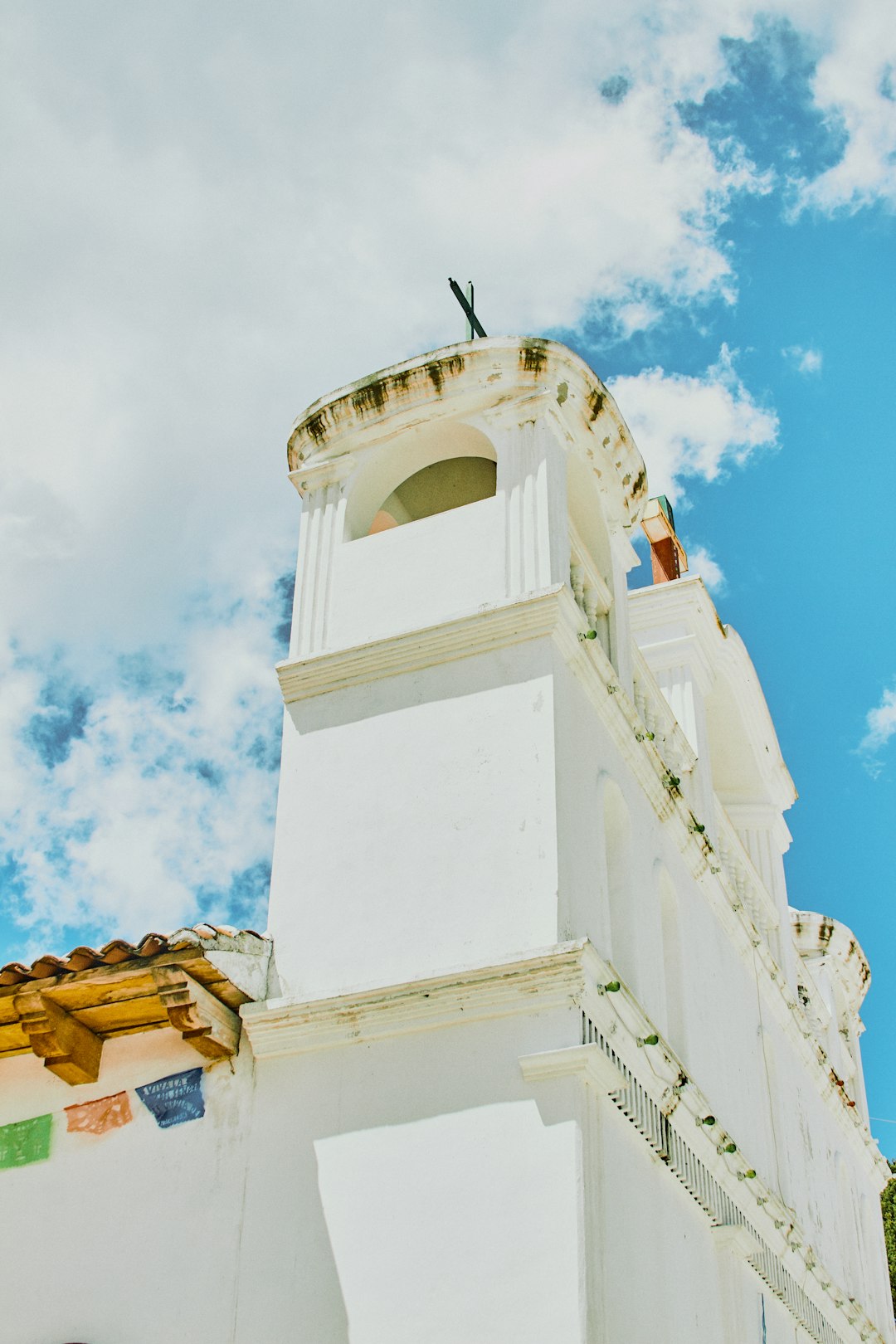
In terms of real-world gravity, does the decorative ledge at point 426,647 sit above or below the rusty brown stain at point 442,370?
below

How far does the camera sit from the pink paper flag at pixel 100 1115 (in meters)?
9.38

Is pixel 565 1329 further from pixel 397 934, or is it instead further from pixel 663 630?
pixel 663 630

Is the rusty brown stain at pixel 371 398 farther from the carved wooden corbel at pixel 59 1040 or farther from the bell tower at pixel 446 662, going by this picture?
the carved wooden corbel at pixel 59 1040

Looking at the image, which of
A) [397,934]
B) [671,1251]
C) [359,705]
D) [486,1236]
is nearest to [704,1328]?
[671,1251]

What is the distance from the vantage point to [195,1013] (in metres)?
8.93

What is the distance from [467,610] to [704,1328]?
15.8ft

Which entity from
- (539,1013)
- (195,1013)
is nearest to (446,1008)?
(539,1013)

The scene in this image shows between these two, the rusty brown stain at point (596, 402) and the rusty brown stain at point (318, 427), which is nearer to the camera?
the rusty brown stain at point (596, 402)

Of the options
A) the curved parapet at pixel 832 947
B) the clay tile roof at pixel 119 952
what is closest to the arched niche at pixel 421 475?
the clay tile roof at pixel 119 952

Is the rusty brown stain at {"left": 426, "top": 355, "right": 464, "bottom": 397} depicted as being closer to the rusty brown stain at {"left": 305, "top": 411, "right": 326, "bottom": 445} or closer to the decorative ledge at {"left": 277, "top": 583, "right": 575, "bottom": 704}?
the rusty brown stain at {"left": 305, "top": 411, "right": 326, "bottom": 445}

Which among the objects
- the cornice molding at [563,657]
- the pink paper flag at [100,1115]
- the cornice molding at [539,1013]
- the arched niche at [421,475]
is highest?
the arched niche at [421,475]

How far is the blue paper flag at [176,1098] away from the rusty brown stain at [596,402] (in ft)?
19.1

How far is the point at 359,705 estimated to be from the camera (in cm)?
1046

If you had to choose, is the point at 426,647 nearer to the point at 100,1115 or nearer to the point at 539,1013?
the point at 539,1013
